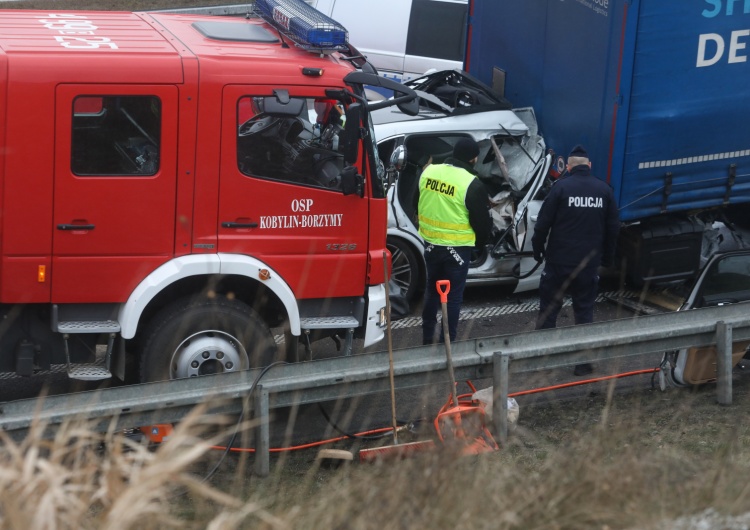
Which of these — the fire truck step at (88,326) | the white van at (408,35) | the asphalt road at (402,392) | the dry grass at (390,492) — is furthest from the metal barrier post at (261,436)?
the white van at (408,35)

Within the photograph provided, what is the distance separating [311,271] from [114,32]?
2.00 m

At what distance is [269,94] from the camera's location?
6.55m

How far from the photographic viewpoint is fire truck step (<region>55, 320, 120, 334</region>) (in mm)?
6430

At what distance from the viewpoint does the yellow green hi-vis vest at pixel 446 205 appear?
775cm

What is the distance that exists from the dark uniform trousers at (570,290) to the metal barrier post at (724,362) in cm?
124

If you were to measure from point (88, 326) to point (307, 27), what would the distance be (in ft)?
7.61

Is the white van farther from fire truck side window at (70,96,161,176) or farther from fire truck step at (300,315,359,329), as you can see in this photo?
fire truck side window at (70,96,161,176)

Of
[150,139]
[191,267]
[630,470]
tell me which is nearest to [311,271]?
[191,267]

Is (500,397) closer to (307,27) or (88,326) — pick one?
(88,326)

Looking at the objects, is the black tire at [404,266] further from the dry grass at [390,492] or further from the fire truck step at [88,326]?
the dry grass at [390,492]

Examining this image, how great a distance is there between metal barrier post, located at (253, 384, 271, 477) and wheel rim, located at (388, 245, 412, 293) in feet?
10.7

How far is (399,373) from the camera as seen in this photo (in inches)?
249

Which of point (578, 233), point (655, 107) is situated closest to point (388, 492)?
point (578, 233)

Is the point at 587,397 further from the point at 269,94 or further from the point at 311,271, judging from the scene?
the point at 269,94
